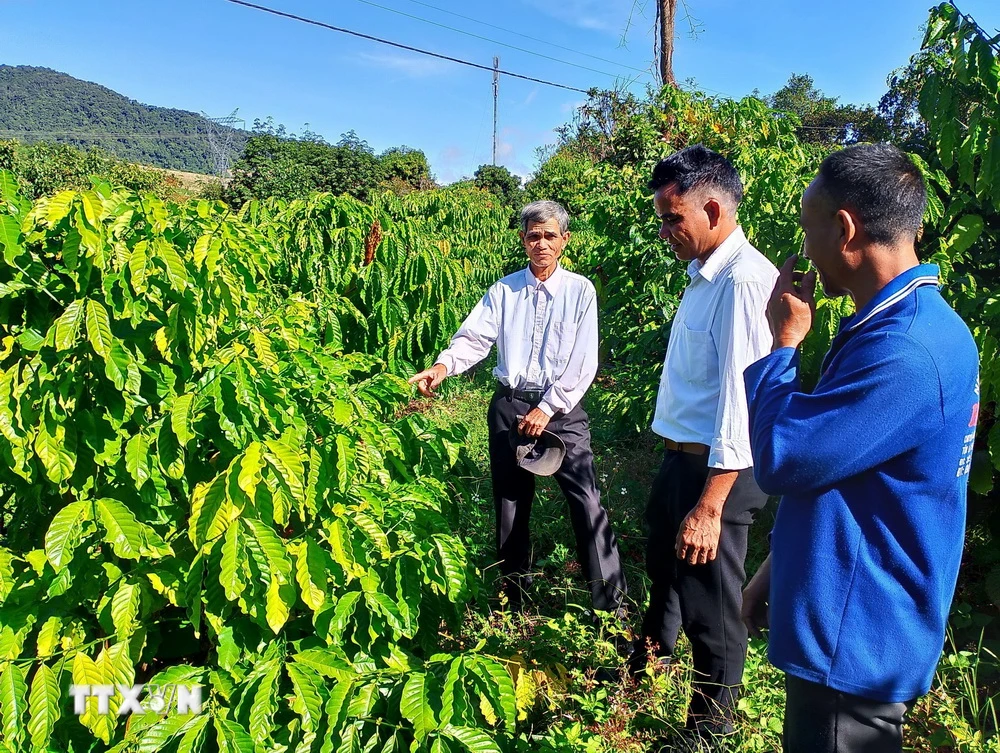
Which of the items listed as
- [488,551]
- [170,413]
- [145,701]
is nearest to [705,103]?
[488,551]

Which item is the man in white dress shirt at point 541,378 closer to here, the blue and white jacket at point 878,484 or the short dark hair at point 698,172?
the short dark hair at point 698,172

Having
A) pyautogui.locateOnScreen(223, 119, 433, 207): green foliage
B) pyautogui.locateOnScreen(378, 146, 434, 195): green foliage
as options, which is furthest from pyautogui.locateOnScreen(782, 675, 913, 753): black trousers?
pyautogui.locateOnScreen(378, 146, 434, 195): green foliage

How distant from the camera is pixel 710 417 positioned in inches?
81.1

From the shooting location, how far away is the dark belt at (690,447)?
2.07 m

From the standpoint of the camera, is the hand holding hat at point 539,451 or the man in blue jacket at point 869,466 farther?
the hand holding hat at point 539,451

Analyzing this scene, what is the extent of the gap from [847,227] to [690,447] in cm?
97

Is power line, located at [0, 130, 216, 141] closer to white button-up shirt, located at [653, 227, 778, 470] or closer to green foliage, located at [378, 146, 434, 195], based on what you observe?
green foliage, located at [378, 146, 434, 195]

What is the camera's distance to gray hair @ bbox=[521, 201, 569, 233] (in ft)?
9.84

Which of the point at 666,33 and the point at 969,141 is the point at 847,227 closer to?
the point at 969,141

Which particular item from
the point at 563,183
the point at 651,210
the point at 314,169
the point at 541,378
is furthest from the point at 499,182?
the point at 541,378

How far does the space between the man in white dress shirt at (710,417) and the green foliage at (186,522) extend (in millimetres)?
682

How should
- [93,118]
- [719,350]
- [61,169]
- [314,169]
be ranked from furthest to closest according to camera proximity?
[93,118] < [61,169] < [314,169] < [719,350]

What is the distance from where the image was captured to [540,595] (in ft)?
10.7

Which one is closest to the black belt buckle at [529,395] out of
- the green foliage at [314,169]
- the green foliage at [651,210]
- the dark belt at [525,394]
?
the dark belt at [525,394]
